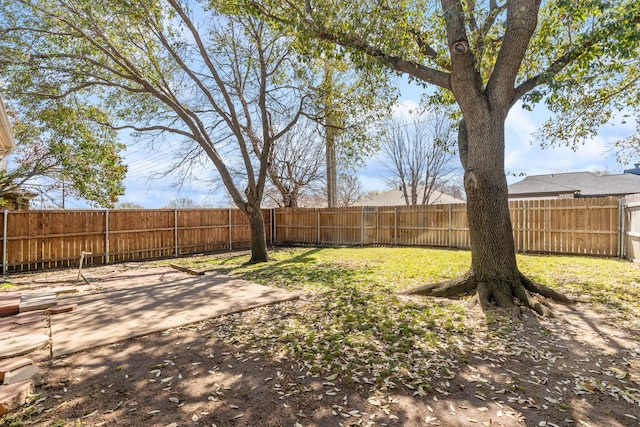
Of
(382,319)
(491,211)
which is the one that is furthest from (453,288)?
(382,319)

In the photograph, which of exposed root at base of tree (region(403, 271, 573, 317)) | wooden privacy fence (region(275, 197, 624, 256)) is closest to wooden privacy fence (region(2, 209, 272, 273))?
wooden privacy fence (region(275, 197, 624, 256))

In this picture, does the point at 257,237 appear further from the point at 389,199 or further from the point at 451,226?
the point at 389,199

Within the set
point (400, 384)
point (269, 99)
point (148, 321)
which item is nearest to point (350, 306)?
point (400, 384)

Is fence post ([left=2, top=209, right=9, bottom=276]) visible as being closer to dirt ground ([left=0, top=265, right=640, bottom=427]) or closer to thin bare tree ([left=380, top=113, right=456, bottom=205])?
dirt ground ([left=0, top=265, right=640, bottom=427])

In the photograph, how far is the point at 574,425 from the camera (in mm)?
1852

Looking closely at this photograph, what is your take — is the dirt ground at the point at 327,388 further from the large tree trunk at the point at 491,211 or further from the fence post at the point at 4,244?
the fence post at the point at 4,244

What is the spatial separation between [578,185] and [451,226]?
1246 cm

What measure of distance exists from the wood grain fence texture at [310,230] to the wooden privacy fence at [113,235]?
21 mm

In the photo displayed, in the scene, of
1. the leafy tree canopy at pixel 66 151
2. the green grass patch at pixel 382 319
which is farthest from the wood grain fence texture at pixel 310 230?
the green grass patch at pixel 382 319

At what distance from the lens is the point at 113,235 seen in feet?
31.5

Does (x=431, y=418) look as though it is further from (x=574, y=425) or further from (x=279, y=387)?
(x=279, y=387)

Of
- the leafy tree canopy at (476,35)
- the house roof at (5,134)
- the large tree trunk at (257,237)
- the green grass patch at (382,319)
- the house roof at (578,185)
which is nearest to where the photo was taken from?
the green grass patch at (382,319)

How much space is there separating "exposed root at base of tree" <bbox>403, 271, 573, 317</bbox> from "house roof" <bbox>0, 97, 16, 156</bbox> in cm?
620

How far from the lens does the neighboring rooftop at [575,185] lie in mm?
16355
